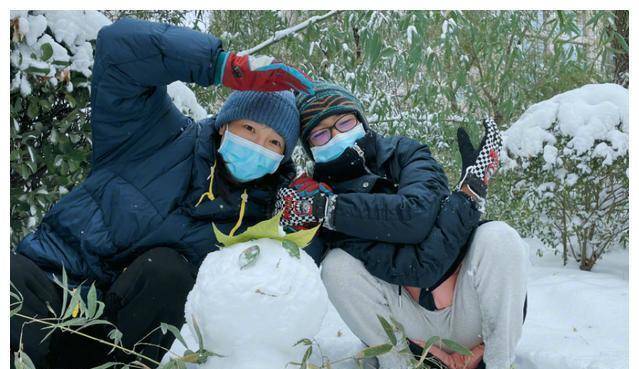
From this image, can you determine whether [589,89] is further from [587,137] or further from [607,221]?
[607,221]

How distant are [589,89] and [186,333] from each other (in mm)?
2843

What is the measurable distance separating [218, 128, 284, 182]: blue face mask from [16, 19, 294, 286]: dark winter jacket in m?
0.06

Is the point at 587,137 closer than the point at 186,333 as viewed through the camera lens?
No

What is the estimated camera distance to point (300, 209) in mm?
1747

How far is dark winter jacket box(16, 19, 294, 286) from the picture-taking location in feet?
5.45

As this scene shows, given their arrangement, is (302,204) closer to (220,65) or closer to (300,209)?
(300,209)

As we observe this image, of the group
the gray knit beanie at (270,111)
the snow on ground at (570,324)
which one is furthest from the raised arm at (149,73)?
the snow on ground at (570,324)

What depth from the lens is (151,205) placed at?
5.78 ft

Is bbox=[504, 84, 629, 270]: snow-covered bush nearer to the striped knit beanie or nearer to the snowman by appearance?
the striped knit beanie

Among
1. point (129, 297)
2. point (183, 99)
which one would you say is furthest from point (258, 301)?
point (183, 99)

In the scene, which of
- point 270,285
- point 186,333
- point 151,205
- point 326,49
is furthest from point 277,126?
point 326,49

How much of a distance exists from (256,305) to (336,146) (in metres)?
0.76
